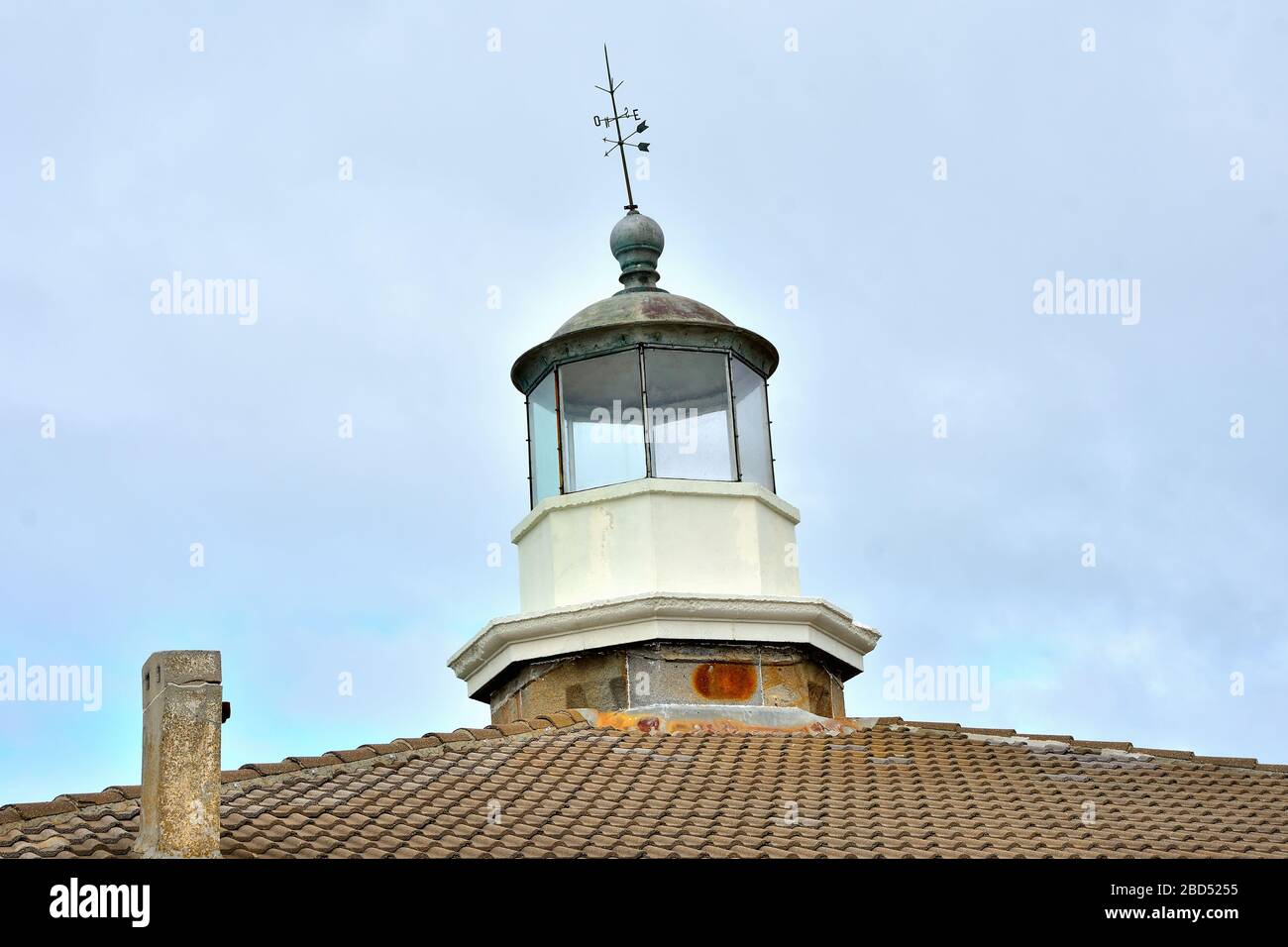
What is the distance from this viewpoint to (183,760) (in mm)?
8820

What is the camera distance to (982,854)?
32.3ft

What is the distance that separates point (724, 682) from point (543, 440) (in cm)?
280

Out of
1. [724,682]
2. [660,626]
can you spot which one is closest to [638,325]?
[660,626]

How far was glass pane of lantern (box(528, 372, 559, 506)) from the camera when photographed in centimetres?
1525

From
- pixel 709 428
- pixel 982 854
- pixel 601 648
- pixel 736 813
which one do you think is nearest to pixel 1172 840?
pixel 982 854

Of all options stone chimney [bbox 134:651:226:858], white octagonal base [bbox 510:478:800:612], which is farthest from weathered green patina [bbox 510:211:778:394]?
stone chimney [bbox 134:651:226:858]

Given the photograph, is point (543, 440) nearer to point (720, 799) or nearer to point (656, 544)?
point (656, 544)

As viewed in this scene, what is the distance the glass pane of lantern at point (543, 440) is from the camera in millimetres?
15250

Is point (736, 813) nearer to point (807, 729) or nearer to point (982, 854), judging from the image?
point (982, 854)

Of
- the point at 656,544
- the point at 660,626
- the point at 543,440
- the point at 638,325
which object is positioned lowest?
the point at 660,626

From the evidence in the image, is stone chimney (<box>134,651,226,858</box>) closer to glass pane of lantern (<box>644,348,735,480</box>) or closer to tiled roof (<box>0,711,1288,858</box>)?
tiled roof (<box>0,711,1288,858</box>)

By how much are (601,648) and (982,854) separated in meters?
4.60

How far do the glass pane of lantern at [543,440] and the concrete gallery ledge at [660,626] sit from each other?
1458 mm
